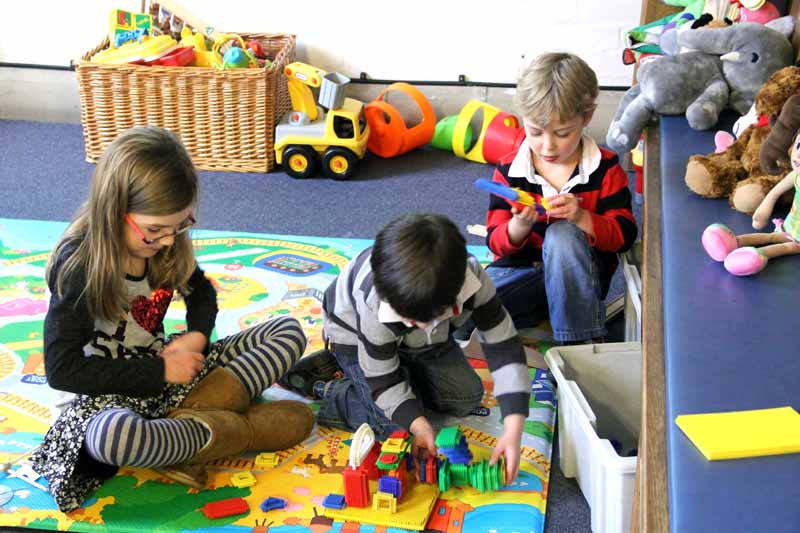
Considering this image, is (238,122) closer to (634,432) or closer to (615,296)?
(615,296)

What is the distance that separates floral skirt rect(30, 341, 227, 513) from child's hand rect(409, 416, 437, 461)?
357 mm

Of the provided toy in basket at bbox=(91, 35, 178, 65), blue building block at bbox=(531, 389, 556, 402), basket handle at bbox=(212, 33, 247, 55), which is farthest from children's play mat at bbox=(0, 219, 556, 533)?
basket handle at bbox=(212, 33, 247, 55)

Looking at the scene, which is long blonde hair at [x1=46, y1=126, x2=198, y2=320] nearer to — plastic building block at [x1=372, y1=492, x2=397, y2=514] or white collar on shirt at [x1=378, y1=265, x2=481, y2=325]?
white collar on shirt at [x1=378, y1=265, x2=481, y2=325]

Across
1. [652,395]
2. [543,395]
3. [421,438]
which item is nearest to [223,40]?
[543,395]

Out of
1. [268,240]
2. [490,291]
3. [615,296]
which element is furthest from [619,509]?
[268,240]

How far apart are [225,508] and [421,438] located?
28 centimetres

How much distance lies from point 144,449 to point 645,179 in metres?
0.90

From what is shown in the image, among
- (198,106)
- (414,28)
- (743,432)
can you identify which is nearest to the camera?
(743,432)

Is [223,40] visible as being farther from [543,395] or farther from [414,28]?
[543,395]

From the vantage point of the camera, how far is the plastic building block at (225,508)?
1249mm

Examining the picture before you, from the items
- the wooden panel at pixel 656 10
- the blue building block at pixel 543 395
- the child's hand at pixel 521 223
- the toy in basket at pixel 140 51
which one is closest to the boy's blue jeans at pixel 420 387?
the blue building block at pixel 543 395

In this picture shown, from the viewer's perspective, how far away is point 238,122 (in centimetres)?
252

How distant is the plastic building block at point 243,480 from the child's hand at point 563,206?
0.63m

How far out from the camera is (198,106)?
2508mm
